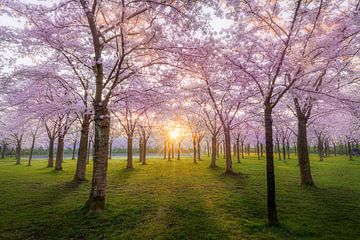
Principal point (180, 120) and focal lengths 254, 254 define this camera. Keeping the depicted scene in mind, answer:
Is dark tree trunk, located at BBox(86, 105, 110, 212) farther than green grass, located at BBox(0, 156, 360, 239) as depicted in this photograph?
Yes

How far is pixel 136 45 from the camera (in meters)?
9.96

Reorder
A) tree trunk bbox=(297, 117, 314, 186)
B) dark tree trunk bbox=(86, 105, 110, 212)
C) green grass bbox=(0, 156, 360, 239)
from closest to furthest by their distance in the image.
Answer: green grass bbox=(0, 156, 360, 239) → dark tree trunk bbox=(86, 105, 110, 212) → tree trunk bbox=(297, 117, 314, 186)

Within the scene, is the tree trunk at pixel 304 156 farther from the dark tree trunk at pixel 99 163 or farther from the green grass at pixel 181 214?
the dark tree trunk at pixel 99 163

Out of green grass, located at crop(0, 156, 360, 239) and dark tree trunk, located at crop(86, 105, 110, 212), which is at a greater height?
dark tree trunk, located at crop(86, 105, 110, 212)

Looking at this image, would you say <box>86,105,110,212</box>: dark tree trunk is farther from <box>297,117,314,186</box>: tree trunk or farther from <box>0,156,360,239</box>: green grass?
<box>297,117,314,186</box>: tree trunk

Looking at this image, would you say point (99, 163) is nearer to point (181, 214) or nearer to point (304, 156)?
point (181, 214)

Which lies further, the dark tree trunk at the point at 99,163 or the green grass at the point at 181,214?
the dark tree trunk at the point at 99,163

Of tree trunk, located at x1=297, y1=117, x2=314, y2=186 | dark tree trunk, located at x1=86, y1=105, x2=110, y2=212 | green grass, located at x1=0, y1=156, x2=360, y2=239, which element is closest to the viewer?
green grass, located at x1=0, y1=156, x2=360, y2=239

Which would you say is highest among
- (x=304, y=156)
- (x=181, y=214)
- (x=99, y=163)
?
(x=304, y=156)

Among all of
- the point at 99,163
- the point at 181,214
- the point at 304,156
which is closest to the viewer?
the point at 181,214

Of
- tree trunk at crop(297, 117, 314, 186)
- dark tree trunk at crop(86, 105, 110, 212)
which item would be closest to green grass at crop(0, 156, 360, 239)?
dark tree trunk at crop(86, 105, 110, 212)

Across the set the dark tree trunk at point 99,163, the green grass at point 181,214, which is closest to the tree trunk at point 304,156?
the green grass at point 181,214

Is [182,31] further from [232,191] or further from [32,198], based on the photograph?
[32,198]

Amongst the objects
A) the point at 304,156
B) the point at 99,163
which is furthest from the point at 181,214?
the point at 304,156
